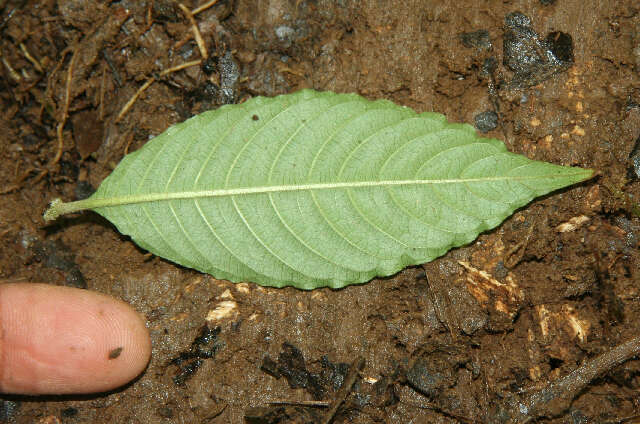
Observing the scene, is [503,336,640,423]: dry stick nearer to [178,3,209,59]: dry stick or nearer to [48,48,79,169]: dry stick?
[178,3,209,59]: dry stick

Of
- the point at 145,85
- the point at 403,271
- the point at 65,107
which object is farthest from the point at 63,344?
the point at 403,271

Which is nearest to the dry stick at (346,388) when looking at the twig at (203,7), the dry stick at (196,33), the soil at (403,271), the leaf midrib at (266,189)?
the soil at (403,271)

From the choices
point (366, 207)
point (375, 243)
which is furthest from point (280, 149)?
point (375, 243)

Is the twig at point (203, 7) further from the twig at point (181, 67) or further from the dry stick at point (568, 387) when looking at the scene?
the dry stick at point (568, 387)

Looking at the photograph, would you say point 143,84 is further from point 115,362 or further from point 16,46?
point 115,362

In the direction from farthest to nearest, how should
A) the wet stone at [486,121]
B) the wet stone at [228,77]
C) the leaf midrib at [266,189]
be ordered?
the wet stone at [228,77], the wet stone at [486,121], the leaf midrib at [266,189]

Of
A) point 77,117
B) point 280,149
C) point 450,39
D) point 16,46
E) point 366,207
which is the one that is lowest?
point 366,207
